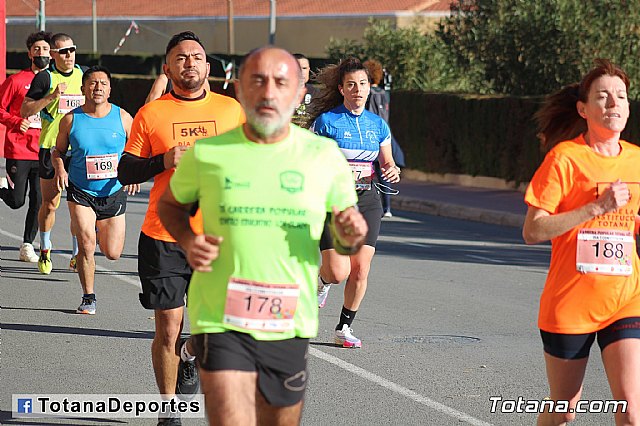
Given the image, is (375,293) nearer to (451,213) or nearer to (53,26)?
(451,213)

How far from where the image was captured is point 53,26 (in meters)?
72.4

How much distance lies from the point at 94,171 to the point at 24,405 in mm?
3327

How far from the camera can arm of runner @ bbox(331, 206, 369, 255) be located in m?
4.46

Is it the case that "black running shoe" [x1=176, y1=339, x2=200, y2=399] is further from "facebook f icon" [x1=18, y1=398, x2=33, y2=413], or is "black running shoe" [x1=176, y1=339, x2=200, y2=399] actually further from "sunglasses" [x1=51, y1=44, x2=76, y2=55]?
"sunglasses" [x1=51, y1=44, x2=76, y2=55]

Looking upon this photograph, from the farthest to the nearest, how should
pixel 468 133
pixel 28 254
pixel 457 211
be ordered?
pixel 468 133 < pixel 457 211 < pixel 28 254

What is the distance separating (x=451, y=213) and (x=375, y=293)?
9384 mm

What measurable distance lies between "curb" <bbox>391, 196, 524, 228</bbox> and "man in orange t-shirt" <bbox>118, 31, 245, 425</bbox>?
1234cm

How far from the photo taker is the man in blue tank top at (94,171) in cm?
991

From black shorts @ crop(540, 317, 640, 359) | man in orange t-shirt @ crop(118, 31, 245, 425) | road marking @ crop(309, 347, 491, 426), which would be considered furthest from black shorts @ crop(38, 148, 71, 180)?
black shorts @ crop(540, 317, 640, 359)

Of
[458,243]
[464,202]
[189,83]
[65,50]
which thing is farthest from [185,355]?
[464,202]

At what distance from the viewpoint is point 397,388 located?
7680 mm

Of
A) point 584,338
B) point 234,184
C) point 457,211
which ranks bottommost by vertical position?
point 457,211

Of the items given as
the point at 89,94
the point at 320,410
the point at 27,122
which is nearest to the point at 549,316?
the point at 320,410

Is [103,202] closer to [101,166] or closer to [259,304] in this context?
[101,166]
